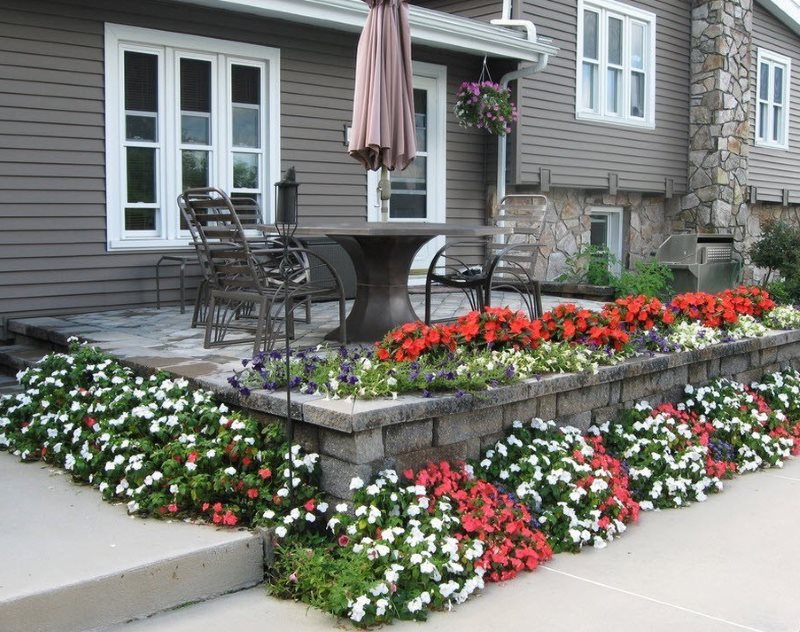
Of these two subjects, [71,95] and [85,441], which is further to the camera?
[71,95]

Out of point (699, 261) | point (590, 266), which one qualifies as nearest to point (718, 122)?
point (699, 261)

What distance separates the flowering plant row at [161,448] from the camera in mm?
3422

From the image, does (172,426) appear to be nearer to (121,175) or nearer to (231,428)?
(231,428)

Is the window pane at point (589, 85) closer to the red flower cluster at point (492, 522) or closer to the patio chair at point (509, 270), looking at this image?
the patio chair at point (509, 270)

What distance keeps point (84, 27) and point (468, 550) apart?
514cm

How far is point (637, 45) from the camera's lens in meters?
11.5

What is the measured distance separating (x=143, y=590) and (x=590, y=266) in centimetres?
801

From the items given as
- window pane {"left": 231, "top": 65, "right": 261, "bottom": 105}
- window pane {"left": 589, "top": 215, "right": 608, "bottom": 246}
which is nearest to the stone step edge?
window pane {"left": 231, "top": 65, "right": 261, "bottom": 105}

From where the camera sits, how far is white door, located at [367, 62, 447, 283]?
30.3 feet

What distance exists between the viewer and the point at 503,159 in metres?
9.68

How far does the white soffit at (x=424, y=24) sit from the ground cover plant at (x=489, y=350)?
3505 mm

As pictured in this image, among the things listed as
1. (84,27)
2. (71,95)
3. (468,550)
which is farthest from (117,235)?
(468,550)

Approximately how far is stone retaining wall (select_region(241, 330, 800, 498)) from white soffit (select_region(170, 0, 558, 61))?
411cm

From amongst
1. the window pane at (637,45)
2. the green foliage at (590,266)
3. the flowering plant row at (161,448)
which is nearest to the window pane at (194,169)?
the flowering plant row at (161,448)
